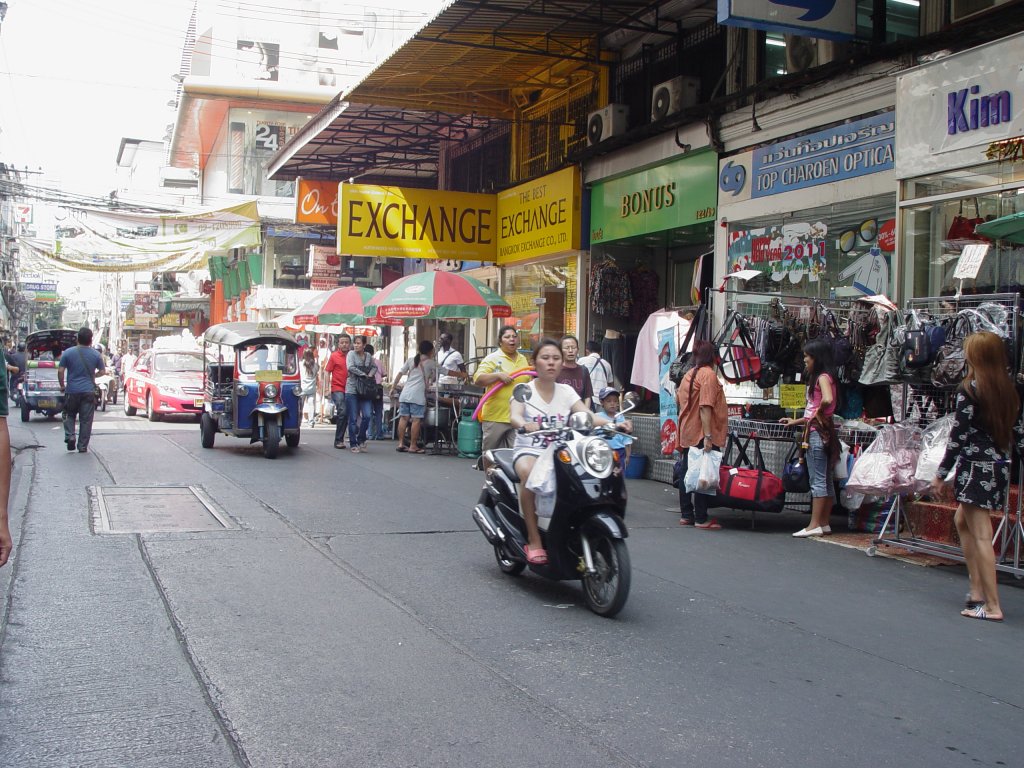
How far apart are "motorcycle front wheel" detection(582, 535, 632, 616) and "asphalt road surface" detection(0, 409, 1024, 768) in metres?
0.15

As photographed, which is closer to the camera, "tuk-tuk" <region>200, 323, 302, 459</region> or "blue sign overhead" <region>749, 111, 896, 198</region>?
"blue sign overhead" <region>749, 111, 896, 198</region>

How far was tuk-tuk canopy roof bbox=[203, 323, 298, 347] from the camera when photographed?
1541 cm

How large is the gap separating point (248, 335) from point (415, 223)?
5.26 metres

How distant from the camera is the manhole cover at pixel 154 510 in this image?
8906mm

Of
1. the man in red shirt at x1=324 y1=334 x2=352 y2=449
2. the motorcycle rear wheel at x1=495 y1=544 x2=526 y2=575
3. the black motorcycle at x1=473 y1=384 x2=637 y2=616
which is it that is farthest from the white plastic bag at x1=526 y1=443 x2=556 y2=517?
the man in red shirt at x1=324 y1=334 x2=352 y2=449

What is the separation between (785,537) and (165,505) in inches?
236

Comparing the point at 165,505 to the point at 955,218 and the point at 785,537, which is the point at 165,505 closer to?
the point at 785,537

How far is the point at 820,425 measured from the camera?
9.41 metres

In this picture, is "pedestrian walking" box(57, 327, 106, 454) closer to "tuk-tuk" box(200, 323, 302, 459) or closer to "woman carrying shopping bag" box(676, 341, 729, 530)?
"tuk-tuk" box(200, 323, 302, 459)

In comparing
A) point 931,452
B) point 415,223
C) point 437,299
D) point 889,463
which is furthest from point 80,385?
point 931,452

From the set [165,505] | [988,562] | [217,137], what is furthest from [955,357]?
[217,137]

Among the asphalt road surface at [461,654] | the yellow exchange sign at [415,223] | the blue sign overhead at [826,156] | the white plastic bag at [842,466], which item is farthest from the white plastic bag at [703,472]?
the yellow exchange sign at [415,223]

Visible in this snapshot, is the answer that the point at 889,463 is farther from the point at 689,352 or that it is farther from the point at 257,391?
the point at 257,391

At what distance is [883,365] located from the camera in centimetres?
866
